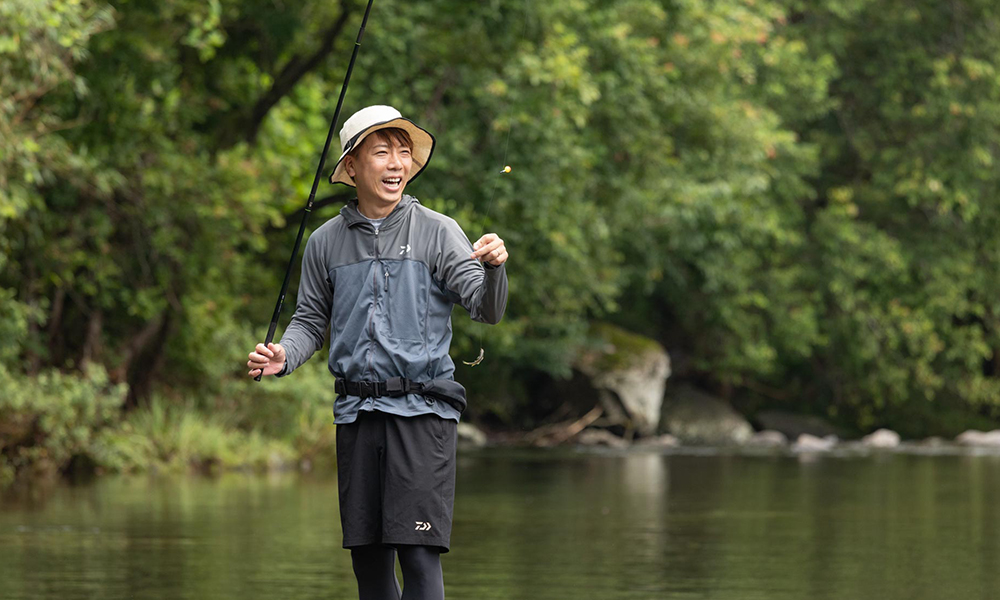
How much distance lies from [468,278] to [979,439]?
95.9ft

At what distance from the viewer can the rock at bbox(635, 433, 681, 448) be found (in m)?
31.1

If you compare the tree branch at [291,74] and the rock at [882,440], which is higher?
the tree branch at [291,74]

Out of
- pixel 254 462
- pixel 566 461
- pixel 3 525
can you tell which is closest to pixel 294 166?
pixel 254 462

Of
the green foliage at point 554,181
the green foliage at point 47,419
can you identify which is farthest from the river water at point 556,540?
the green foliage at point 554,181

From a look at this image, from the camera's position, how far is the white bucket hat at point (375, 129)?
18.7 ft

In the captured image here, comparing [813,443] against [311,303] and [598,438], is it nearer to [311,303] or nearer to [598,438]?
[598,438]

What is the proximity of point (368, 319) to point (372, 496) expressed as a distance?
0.58m

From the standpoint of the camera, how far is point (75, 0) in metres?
14.6

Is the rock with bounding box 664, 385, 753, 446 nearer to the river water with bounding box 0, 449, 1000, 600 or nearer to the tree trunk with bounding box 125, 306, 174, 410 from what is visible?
the tree trunk with bounding box 125, 306, 174, 410

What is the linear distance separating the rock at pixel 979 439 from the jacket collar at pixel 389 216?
27731 millimetres

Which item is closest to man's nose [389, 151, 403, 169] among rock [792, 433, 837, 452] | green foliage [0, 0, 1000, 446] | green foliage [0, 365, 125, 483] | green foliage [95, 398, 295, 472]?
green foliage [0, 0, 1000, 446]

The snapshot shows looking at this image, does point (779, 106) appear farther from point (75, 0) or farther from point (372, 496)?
point (372, 496)

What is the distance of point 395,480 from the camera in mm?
5512

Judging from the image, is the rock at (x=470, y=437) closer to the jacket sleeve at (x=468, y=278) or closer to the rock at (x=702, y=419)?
the rock at (x=702, y=419)
